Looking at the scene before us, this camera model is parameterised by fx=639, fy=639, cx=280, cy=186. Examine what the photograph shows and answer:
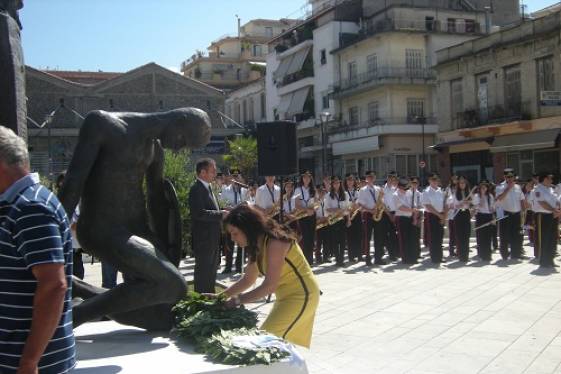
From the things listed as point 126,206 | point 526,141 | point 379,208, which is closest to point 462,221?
point 379,208

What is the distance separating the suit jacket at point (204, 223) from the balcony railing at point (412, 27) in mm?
35783

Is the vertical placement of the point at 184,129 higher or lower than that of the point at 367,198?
higher

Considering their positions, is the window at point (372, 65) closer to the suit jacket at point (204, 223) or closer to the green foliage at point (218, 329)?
the suit jacket at point (204, 223)

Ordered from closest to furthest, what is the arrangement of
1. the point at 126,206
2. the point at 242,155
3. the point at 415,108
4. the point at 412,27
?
1. the point at 126,206
2. the point at 415,108
3. the point at 412,27
4. the point at 242,155

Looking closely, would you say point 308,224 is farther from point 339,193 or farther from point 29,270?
point 29,270

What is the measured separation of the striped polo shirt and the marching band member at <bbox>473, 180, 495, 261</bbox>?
12514 mm

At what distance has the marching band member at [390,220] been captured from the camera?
14.5 metres

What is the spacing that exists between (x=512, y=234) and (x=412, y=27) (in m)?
31.2

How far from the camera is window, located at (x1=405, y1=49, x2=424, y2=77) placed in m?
41.8

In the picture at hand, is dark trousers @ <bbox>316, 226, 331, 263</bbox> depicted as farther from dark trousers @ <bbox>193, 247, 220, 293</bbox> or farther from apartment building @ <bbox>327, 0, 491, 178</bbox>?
apartment building @ <bbox>327, 0, 491, 178</bbox>

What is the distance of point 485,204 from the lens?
14.3 metres

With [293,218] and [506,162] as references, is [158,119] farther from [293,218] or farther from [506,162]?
[506,162]

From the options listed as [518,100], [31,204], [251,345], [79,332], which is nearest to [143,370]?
[251,345]

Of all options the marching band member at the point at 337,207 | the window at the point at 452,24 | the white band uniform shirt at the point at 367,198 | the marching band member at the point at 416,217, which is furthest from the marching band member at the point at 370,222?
the window at the point at 452,24
